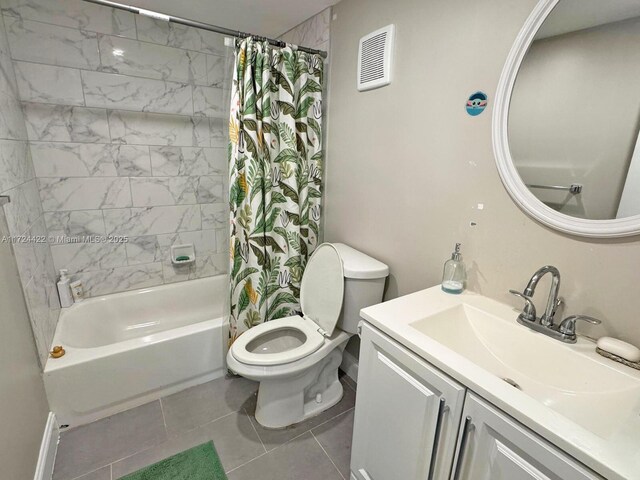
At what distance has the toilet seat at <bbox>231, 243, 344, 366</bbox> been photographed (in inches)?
60.0

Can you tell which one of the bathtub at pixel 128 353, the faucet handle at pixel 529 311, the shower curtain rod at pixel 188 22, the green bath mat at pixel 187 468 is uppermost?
the shower curtain rod at pixel 188 22

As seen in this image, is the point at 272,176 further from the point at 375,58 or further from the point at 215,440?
the point at 215,440

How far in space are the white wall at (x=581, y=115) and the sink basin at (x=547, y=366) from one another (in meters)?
0.42

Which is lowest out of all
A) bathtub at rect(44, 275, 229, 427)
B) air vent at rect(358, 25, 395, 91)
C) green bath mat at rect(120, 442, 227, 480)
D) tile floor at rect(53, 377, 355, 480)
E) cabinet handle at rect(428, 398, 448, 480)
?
tile floor at rect(53, 377, 355, 480)

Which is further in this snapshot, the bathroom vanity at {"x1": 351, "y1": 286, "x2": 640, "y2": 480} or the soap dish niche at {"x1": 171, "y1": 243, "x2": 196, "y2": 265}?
the soap dish niche at {"x1": 171, "y1": 243, "x2": 196, "y2": 265}

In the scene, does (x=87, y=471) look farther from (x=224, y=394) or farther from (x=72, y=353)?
(x=224, y=394)

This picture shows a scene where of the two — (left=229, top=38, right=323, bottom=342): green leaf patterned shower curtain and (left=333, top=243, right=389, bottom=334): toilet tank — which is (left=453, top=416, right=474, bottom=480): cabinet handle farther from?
(left=229, top=38, right=323, bottom=342): green leaf patterned shower curtain

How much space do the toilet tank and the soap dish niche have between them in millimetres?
1394

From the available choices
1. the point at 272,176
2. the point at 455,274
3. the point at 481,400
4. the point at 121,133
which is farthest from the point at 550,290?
the point at 121,133

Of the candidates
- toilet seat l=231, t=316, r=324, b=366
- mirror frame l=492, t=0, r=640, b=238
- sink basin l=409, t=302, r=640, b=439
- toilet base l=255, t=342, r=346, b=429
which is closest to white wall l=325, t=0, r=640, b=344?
mirror frame l=492, t=0, r=640, b=238

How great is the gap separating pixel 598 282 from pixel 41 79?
9.15 ft

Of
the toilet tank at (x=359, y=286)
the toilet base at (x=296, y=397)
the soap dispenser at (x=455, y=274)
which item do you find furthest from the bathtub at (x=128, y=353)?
the soap dispenser at (x=455, y=274)

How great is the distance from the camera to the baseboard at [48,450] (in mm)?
1311

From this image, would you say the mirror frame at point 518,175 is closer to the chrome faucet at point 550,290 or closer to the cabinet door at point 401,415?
the chrome faucet at point 550,290
